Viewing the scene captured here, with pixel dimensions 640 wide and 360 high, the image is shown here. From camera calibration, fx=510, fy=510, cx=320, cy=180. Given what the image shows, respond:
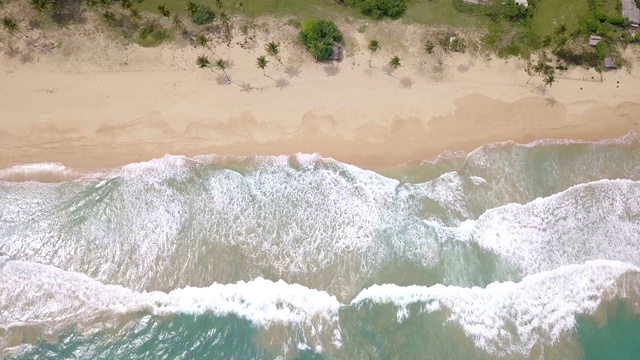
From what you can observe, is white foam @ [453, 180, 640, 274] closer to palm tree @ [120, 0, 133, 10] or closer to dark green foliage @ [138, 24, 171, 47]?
dark green foliage @ [138, 24, 171, 47]

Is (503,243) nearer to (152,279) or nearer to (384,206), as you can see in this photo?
(384,206)

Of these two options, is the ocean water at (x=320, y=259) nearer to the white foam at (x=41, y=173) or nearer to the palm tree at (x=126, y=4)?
the white foam at (x=41, y=173)

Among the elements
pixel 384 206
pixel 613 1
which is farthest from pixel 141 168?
pixel 613 1

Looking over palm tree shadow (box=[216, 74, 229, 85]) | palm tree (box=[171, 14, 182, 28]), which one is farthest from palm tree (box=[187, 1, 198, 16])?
palm tree shadow (box=[216, 74, 229, 85])

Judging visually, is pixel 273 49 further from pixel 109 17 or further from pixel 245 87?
pixel 109 17

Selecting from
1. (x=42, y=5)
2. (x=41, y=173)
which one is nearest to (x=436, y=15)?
(x=42, y=5)

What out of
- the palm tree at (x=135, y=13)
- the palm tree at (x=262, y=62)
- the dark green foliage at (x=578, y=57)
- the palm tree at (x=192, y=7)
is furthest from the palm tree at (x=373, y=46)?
the palm tree at (x=135, y=13)
